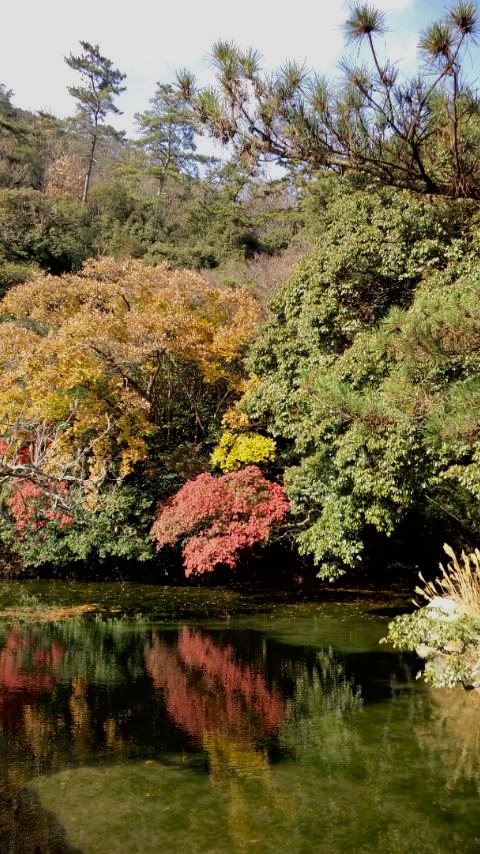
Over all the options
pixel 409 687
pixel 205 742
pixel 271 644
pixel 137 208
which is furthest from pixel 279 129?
pixel 137 208

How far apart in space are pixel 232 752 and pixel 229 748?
0.09 meters

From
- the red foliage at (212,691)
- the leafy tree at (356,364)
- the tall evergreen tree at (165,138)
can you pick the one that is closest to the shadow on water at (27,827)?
the red foliage at (212,691)

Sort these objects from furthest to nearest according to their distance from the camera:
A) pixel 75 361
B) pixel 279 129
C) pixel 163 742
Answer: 1. pixel 75 361
2. pixel 163 742
3. pixel 279 129

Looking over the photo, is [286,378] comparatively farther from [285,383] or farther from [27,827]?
[27,827]

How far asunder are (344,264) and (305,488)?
11.0ft

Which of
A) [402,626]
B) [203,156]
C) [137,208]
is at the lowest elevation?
[402,626]

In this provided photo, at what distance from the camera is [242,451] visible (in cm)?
1166

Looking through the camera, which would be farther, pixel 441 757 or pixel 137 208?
pixel 137 208

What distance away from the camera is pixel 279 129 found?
4691 mm

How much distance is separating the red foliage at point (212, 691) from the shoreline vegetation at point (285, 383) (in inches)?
78.4

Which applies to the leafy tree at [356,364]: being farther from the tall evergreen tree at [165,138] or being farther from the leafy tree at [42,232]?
the tall evergreen tree at [165,138]

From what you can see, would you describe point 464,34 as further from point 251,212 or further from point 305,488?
point 251,212

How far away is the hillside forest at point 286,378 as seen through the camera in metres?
4.68

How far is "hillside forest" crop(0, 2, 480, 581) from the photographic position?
4684 millimetres
